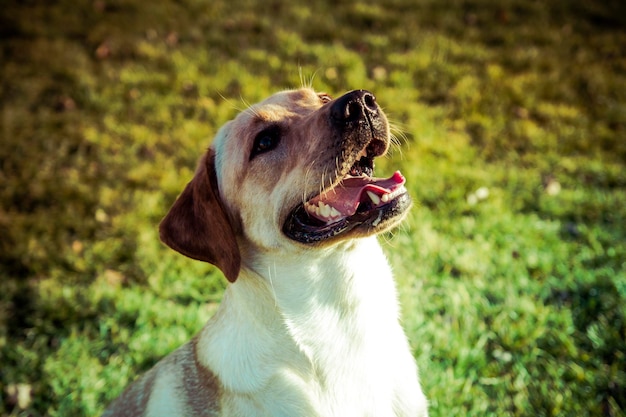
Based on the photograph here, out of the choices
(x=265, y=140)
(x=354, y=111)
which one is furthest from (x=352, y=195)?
(x=265, y=140)

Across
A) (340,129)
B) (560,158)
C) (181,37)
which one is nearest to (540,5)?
(560,158)

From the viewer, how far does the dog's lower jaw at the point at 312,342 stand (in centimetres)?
264

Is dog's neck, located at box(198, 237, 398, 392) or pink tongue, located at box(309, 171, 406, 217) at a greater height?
pink tongue, located at box(309, 171, 406, 217)

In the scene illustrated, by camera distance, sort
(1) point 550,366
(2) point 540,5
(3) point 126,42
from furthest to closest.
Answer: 1. (2) point 540,5
2. (3) point 126,42
3. (1) point 550,366

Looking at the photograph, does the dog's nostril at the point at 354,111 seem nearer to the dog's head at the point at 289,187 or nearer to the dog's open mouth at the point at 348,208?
the dog's head at the point at 289,187

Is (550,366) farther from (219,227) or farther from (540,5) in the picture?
(540,5)

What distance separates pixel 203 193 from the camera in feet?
9.52

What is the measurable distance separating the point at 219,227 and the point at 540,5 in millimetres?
8435

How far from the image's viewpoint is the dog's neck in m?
2.68

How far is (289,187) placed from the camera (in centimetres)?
283

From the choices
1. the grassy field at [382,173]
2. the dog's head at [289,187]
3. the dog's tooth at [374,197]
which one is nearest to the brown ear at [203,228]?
the dog's head at [289,187]

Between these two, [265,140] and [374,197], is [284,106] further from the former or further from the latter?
[374,197]

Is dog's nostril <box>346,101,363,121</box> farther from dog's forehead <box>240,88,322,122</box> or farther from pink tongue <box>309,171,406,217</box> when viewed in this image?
dog's forehead <box>240,88,322,122</box>

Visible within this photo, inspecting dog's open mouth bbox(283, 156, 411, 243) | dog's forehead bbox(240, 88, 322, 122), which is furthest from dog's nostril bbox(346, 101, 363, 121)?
dog's forehead bbox(240, 88, 322, 122)
